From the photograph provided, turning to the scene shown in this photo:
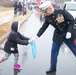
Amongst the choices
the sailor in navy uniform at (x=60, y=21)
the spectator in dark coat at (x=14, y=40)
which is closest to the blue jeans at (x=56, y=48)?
the sailor in navy uniform at (x=60, y=21)

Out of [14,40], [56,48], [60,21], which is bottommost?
[56,48]

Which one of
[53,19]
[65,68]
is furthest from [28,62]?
[53,19]

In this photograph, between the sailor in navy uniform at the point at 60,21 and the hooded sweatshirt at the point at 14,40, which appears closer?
the sailor in navy uniform at the point at 60,21

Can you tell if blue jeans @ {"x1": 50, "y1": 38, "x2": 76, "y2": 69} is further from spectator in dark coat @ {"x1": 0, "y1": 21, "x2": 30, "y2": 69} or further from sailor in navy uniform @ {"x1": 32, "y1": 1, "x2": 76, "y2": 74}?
spectator in dark coat @ {"x1": 0, "y1": 21, "x2": 30, "y2": 69}

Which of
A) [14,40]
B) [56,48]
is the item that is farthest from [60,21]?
[14,40]

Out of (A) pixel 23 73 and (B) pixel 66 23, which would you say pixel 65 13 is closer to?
(B) pixel 66 23

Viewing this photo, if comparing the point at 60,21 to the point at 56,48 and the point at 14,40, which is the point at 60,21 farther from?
the point at 14,40

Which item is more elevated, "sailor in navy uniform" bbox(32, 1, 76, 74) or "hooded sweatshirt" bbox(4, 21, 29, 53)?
"sailor in navy uniform" bbox(32, 1, 76, 74)

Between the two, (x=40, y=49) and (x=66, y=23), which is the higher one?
(x=66, y=23)

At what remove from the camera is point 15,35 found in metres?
7.33

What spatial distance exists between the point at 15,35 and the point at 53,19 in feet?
3.21

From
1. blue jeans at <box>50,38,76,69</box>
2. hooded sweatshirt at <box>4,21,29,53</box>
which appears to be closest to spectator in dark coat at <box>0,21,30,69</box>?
hooded sweatshirt at <box>4,21,29,53</box>

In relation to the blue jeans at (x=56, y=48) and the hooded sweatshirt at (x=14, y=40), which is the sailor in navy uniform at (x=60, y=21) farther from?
the hooded sweatshirt at (x=14, y=40)

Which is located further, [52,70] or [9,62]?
[9,62]
